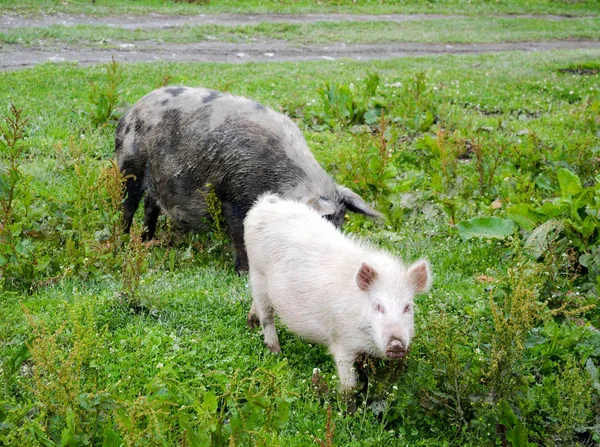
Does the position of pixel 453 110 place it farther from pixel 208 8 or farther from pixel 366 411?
pixel 208 8

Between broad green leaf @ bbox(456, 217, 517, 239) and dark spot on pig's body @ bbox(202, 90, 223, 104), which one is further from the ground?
dark spot on pig's body @ bbox(202, 90, 223, 104)

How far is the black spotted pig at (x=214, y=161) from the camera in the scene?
6.25m

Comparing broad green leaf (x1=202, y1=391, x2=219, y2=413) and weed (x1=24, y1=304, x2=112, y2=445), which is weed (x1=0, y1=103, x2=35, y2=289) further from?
broad green leaf (x1=202, y1=391, x2=219, y2=413)

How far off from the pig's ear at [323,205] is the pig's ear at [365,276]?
1571mm

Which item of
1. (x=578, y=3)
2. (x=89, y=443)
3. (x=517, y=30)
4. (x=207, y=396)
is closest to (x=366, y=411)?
(x=207, y=396)

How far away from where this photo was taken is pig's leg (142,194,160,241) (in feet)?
23.6

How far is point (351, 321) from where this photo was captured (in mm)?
4391

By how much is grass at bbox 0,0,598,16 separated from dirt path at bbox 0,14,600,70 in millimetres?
497

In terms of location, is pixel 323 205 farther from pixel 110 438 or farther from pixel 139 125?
pixel 110 438

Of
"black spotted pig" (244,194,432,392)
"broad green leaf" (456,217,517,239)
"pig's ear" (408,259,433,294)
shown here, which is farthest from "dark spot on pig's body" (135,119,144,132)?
"pig's ear" (408,259,433,294)

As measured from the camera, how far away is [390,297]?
4.26 meters

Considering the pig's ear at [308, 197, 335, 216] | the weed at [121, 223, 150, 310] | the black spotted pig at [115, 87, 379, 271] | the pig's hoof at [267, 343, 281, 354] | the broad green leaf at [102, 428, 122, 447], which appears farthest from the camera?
the black spotted pig at [115, 87, 379, 271]

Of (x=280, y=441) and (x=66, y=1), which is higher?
(x=66, y=1)

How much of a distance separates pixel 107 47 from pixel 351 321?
38.8 feet
